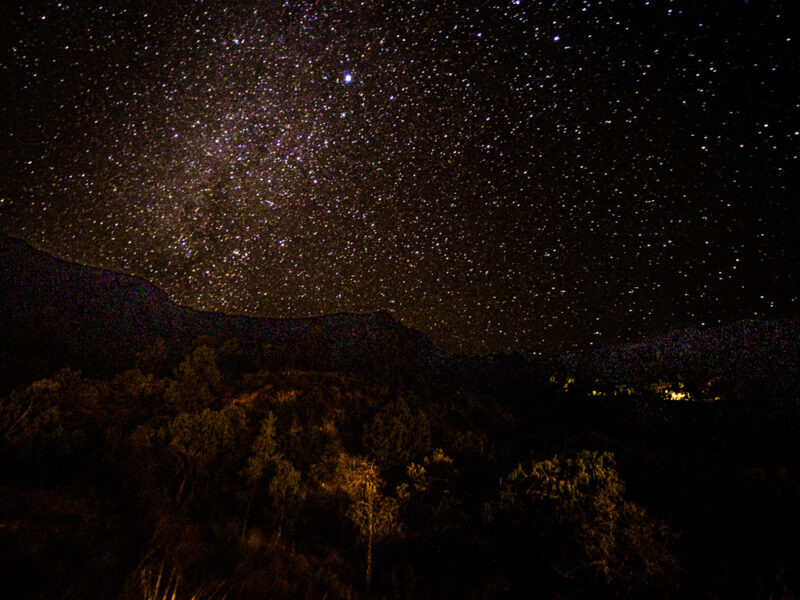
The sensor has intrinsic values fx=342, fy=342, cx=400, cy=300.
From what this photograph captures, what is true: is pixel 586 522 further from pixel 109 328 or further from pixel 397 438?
pixel 109 328

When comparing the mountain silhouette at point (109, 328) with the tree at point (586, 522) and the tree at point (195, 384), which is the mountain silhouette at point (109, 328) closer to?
the tree at point (195, 384)

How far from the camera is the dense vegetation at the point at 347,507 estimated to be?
11.5m

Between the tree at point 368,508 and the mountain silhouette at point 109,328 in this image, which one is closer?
the tree at point 368,508

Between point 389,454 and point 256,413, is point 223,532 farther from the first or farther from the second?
point 256,413

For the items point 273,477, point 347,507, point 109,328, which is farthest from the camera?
point 109,328

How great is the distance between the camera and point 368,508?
54.1 ft

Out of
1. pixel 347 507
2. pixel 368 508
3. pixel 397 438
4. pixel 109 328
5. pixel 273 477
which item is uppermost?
pixel 109 328

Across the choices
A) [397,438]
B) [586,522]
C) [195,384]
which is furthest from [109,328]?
[586,522]

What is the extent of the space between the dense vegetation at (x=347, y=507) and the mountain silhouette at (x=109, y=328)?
15777 mm

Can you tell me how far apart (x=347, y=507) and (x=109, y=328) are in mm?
69301

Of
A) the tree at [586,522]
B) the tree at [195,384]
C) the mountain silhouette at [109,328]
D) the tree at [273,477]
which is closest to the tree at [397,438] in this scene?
the tree at [273,477]

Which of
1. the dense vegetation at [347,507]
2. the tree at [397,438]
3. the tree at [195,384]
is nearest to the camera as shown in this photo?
the dense vegetation at [347,507]

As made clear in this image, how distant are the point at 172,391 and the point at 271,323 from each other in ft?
203

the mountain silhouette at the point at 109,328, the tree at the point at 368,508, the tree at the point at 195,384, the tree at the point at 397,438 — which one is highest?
the mountain silhouette at the point at 109,328
